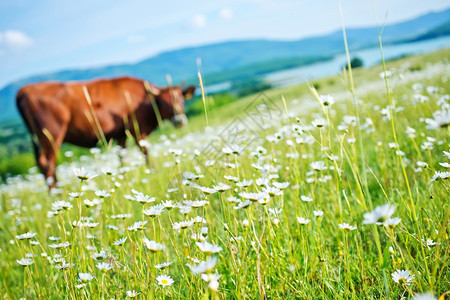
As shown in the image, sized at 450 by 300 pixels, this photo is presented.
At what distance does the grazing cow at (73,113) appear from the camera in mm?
6539

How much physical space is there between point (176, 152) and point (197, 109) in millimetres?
63852

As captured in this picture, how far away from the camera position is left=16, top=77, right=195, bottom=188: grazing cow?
21.5ft

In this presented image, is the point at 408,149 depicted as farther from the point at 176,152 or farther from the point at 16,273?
the point at 16,273

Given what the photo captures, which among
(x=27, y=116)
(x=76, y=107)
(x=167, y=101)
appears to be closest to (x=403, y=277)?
(x=76, y=107)

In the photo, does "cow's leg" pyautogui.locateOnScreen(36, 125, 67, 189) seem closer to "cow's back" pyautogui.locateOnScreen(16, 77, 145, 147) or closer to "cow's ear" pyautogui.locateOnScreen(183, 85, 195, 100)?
"cow's back" pyautogui.locateOnScreen(16, 77, 145, 147)

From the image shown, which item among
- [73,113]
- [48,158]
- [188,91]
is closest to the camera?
[48,158]

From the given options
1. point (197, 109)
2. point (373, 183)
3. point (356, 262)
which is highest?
point (356, 262)

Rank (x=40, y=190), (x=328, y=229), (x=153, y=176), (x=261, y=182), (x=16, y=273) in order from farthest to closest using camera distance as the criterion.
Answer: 1. (x=40, y=190)
2. (x=153, y=176)
3. (x=16, y=273)
4. (x=328, y=229)
5. (x=261, y=182)

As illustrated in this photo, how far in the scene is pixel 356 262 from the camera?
72.7 inches

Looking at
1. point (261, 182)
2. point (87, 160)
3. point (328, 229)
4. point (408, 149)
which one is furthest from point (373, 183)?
point (87, 160)

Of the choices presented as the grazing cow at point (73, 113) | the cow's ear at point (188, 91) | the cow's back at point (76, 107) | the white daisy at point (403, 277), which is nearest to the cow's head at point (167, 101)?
the grazing cow at point (73, 113)

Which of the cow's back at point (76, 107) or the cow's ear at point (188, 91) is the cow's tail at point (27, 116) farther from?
the cow's ear at point (188, 91)

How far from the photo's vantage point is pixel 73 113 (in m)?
6.97

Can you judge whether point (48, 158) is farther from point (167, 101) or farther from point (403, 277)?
point (403, 277)
